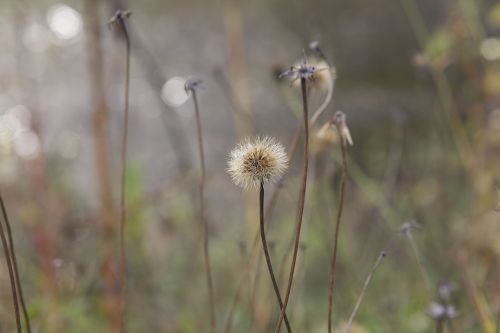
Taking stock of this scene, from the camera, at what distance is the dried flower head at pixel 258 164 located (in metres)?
0.45

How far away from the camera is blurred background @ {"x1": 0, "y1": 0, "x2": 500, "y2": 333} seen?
3.20 ft

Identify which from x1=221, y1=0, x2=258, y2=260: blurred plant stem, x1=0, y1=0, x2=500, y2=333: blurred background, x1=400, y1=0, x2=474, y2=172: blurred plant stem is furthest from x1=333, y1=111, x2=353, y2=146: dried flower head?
x1=221, y1=0, x2=258, y2=260: blurred plant stem

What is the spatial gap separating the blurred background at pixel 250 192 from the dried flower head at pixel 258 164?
0.54 ft

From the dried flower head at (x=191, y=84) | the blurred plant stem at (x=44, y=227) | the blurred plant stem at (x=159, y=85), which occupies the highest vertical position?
the blurred plant stem at (x=159, y=85)

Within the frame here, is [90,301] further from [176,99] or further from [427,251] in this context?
[176,99]

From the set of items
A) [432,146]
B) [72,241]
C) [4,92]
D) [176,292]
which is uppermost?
[4,92]

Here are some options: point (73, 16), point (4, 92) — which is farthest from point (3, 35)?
point (4, 92)

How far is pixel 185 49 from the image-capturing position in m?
2.96

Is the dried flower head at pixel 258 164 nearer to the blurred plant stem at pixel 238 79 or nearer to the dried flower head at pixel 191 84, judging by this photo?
the dried flower head at pixel 191 84

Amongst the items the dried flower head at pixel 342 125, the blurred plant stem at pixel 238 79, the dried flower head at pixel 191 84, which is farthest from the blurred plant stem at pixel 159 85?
the dried flower head at pixel 342 125

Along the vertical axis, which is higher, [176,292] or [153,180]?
[153,180]

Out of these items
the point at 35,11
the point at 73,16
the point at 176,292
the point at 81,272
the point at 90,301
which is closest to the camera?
the point at 81,272

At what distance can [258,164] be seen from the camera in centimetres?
45

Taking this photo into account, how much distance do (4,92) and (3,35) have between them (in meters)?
0.88
